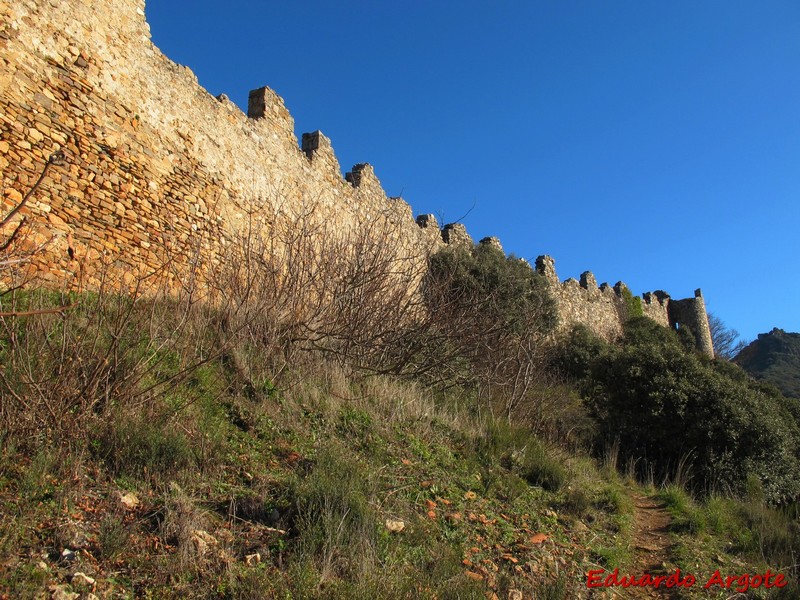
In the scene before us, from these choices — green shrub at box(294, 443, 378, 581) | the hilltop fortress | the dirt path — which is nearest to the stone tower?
the hilltop fortress

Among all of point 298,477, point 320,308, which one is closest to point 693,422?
point 320,308

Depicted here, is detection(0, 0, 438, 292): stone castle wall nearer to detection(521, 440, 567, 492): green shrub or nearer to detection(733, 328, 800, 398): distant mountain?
detection(521, 440, 567, 492): green shrub

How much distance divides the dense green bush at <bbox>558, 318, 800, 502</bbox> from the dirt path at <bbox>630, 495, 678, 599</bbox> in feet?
7.33

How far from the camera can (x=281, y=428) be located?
18.4 ft

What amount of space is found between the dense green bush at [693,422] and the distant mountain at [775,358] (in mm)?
28685

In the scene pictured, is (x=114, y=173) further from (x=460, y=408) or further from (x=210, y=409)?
(x=460, y=408)

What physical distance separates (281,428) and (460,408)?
3278mm

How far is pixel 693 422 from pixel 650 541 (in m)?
4.82

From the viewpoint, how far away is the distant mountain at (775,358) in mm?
37562

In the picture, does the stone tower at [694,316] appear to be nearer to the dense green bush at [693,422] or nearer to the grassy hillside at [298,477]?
the dense green bush at [693,422]

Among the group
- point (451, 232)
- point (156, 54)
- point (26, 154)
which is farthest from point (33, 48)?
point (451, 232)

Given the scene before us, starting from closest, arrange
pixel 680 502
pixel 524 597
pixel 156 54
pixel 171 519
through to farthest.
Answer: pixel 171 519
pixel 524 597
pixel 680 502
pixel 156 54

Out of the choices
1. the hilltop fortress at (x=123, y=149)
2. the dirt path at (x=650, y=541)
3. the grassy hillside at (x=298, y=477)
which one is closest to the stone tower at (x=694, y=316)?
the grassy hillside at (x=298, y=477)

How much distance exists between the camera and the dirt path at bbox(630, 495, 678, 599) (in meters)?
5.04
